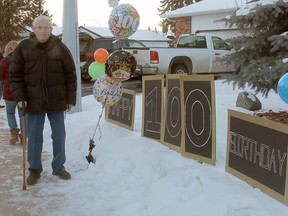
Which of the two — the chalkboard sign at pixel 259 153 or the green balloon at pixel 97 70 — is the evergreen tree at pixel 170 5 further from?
the chalkboard sign at pixel 259 153

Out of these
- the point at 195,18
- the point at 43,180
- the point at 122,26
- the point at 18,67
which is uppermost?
the point at 195,18

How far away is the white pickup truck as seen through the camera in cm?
1430

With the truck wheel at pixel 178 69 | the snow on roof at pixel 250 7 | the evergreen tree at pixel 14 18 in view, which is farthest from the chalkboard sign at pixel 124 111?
the evergreen tree at pixel 14 18

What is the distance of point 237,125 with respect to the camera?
4.37m

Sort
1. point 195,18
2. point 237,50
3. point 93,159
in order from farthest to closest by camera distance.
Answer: point 195,18 → point 237,50 → point 93,159

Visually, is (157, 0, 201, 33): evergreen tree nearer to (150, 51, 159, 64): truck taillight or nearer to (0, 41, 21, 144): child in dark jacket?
(150, 51, 159, 64): truck taillight

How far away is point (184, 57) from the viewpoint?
600 inches

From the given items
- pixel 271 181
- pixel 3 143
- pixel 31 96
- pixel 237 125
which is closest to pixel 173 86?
pixel 237 125

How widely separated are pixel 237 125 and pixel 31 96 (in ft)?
7.84

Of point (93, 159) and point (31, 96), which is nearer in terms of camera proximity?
point (31, 96)

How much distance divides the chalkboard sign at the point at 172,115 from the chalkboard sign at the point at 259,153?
104cm

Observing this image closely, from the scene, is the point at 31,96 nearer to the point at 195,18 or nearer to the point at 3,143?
the point at 3,143

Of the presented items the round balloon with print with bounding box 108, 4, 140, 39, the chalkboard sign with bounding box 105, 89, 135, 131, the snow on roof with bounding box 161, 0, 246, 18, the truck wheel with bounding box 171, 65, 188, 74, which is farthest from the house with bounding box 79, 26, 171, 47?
the round balloon with print with bounding box 108, 4, 140, 39

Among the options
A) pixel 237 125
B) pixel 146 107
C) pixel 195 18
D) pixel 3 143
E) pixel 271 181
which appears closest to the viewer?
pixel 271 181
